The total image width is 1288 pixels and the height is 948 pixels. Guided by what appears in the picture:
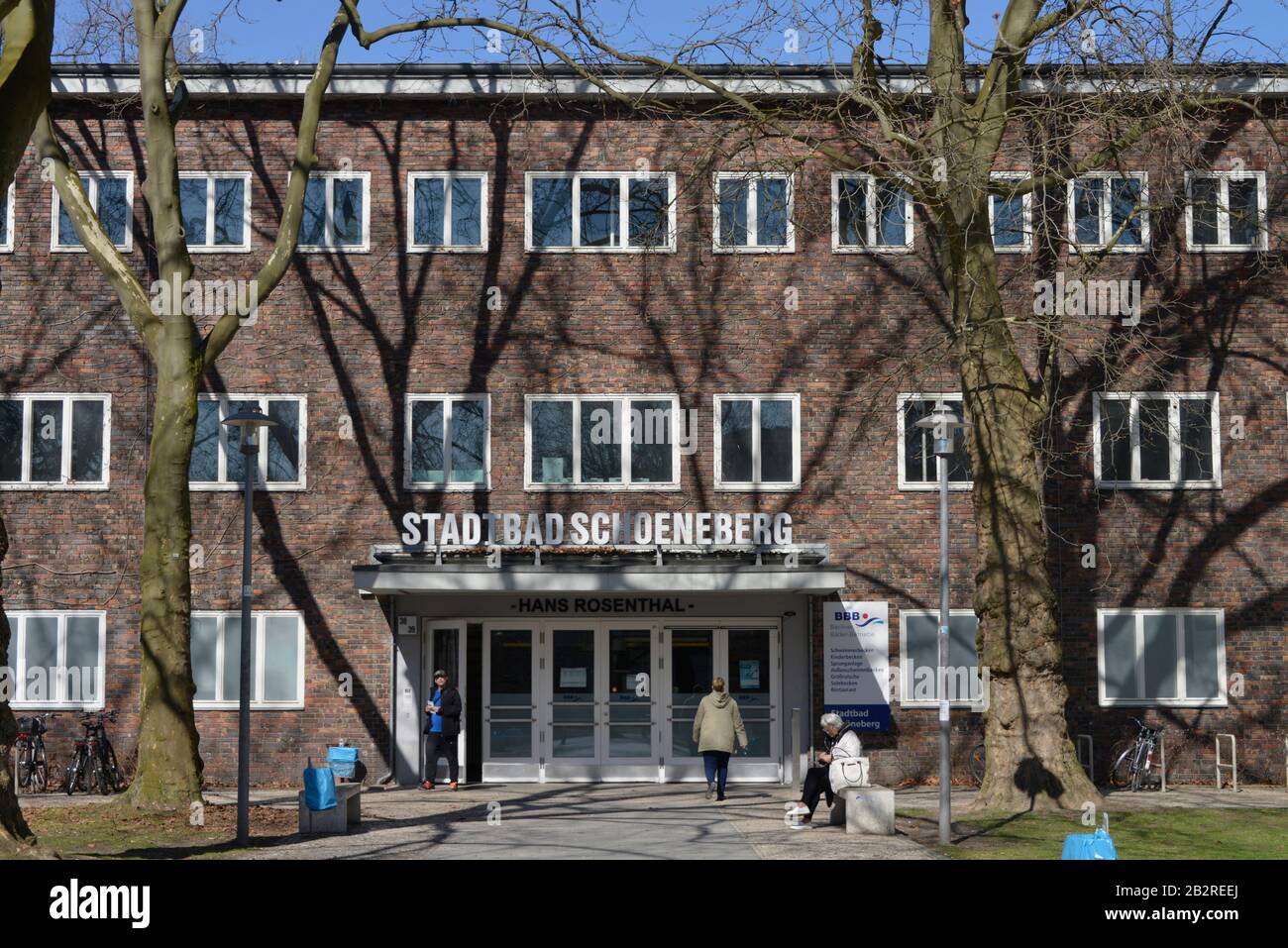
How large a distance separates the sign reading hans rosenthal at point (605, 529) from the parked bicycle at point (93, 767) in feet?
17.2

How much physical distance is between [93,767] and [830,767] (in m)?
11.0

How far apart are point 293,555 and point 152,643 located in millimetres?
5139

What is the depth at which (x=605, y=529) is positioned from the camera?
22422 millimetres

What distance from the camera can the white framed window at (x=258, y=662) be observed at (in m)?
22.4

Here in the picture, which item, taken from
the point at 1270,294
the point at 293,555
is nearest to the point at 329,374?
the point at 293,555

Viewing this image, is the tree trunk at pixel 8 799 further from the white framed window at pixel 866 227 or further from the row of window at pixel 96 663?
the white framed window at pixel 866 227

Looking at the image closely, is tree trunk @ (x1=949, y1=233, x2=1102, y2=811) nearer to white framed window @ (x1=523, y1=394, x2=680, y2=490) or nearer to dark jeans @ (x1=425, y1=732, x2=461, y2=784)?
white framed window @ (x1=523, y1=394, x2=680, y2=490)

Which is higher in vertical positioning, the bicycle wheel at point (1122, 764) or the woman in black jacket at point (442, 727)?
the woman in black jacket at point (442, 727)

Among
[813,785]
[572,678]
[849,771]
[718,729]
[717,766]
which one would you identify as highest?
[572,678]

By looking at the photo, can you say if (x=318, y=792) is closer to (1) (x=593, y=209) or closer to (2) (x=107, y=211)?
(1) (x=593, y=209)

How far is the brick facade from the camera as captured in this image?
22531 mm

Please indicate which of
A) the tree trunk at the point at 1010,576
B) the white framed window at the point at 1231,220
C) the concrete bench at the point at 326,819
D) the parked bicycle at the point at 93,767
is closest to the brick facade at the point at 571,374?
the white framed window at the point at 1231,220

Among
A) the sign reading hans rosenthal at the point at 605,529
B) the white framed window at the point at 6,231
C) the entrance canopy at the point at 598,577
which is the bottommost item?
the entrance canopy at the point at 598,577

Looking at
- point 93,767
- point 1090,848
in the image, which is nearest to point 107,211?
point 93,767
